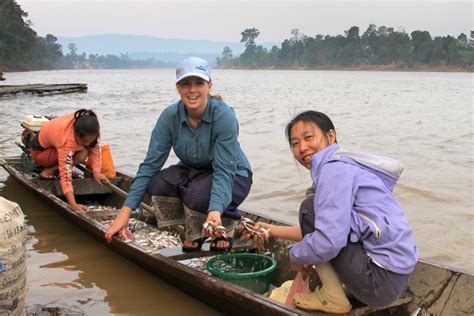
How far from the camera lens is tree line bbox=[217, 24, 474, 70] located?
255ft

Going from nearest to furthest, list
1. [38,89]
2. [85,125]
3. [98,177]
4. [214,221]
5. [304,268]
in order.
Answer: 1. [304,268]
2. [214,221]
3. [85,125]
4. [98,177]
5. [38,89]

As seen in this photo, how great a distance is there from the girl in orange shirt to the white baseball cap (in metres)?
1.94

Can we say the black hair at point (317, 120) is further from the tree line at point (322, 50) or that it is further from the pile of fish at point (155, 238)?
the tree line at point (322, 50)

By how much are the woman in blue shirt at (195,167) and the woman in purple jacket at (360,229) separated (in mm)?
1166

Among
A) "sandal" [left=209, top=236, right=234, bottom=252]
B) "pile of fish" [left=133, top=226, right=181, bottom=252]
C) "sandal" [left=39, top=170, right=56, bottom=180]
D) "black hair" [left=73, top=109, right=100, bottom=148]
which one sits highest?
"black hair" [left=73, top=109, right=100, bottom=148]

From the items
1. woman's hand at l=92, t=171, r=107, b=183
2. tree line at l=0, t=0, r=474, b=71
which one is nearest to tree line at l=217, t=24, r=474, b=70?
tree line at l=0, t=0, r=474, b=71

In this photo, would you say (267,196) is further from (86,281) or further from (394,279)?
(394,279)

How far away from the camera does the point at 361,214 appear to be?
8.59 ft

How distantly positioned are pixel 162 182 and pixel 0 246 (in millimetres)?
1597

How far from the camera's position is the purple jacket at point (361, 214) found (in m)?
2.57

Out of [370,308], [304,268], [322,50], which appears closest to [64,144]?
[304,268]

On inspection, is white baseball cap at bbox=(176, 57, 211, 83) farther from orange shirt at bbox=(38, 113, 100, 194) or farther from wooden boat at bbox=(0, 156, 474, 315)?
orange shirt at bbox=(38, 113, 100, 194)

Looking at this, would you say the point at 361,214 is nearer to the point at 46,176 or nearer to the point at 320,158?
the point at 320,158

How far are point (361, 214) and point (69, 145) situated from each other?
12.2 ft
